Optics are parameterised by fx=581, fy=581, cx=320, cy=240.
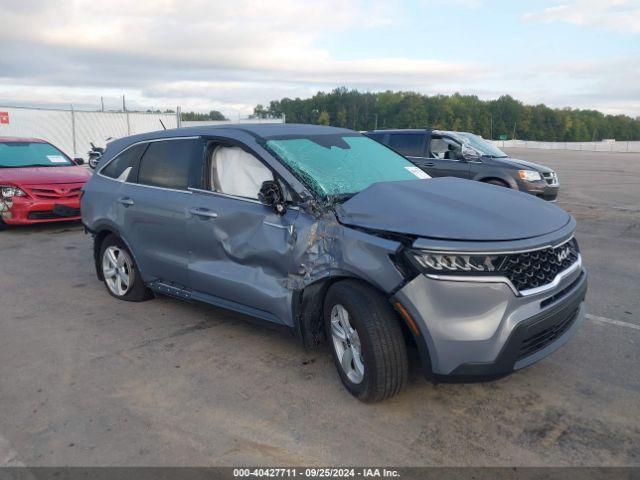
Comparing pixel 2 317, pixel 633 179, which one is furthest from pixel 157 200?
pixel 633 179

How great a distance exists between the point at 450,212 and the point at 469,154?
8068mm

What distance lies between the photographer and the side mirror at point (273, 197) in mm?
3873

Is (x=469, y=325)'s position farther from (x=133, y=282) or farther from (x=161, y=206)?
(x=133, y=282)

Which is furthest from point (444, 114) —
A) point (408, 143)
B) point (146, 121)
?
point (408, 143)

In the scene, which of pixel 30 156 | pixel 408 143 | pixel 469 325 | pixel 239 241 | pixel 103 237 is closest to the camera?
pixel 469 325

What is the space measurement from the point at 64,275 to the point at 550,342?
551 cm

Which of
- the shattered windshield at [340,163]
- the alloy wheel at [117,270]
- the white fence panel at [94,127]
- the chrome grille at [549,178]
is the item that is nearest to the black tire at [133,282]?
the alloy wheel at [117,270]

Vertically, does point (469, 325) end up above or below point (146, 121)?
below

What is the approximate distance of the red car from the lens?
920 cm

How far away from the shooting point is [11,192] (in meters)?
9.22

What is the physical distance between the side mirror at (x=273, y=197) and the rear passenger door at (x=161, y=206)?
1040 mm

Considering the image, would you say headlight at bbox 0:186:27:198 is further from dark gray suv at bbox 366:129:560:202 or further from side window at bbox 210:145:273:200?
dark gray suv at bbox 366:129:560:202

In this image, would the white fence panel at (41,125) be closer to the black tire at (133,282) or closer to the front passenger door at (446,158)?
the front passenger door at (446,158)

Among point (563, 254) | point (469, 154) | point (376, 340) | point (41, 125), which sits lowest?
point (376, 340)
